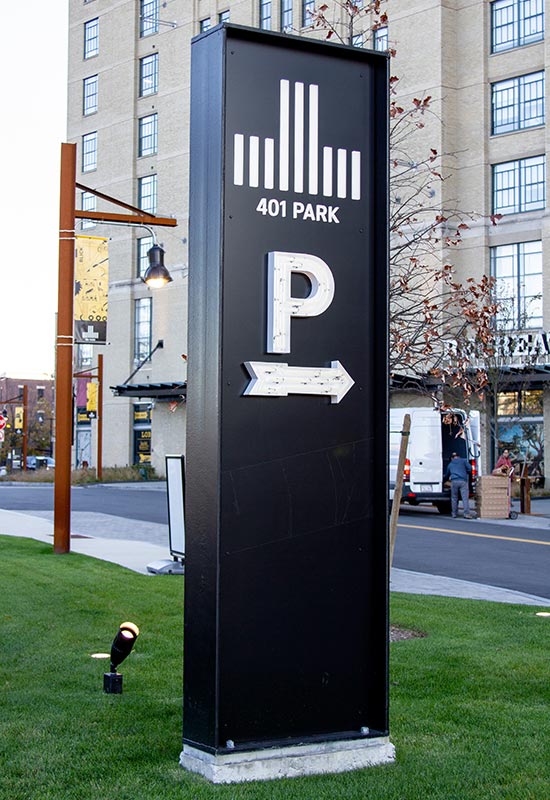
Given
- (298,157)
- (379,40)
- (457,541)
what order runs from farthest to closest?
(379,40) < (457,541) < (298,157)

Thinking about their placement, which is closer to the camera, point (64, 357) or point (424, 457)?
point (64, 357)

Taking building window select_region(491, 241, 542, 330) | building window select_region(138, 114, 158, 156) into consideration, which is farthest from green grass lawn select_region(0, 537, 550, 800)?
building window select_region(138, 114, 158, 156)

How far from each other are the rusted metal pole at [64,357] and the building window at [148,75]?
41.3 m

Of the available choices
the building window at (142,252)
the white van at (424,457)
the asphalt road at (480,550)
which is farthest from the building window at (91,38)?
the asphalt road at (480,550)

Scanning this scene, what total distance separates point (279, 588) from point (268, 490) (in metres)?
0.48

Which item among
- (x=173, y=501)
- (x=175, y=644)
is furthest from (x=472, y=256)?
(x=175, y=644)

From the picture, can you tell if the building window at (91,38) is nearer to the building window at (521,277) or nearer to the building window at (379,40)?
the building window at (379,40)

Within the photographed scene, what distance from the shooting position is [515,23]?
40812 mm

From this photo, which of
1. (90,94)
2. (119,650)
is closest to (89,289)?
(119,650)

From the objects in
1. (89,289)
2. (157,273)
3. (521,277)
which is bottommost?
(89,289)

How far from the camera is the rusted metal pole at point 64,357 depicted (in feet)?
50.0

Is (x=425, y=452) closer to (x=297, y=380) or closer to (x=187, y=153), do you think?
(x=297, y=380)

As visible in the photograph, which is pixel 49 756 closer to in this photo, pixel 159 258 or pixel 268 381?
pixel 268 381

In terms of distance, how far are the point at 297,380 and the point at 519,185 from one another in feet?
123
